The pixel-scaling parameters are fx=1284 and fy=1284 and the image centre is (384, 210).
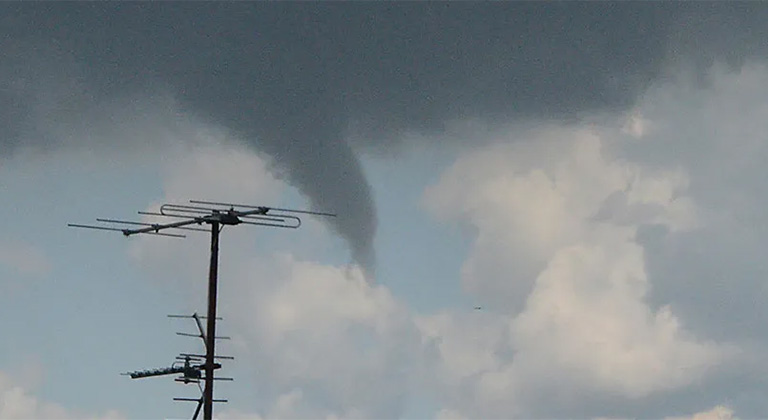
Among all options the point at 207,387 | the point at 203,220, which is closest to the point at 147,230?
the point at 203,220

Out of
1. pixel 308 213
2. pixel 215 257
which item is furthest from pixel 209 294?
pixel 308 213

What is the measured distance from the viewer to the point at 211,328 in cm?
7869

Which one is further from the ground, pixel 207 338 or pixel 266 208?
pixel 266 208

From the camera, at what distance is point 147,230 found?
8738 cm

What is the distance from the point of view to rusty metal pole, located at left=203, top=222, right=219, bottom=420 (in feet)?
258

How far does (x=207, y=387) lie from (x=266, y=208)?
466 inches

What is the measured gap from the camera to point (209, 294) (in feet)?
259

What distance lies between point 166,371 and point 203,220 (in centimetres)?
1003

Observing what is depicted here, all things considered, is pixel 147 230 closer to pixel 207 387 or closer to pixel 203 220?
pixel 203 220

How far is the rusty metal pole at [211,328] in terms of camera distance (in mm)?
78750

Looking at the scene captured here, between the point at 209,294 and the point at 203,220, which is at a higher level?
the point at 203,220

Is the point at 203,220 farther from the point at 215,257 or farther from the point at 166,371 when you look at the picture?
the point at 166,371

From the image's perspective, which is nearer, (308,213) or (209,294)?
(209,294)

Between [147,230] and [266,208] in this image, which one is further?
[147,230]
